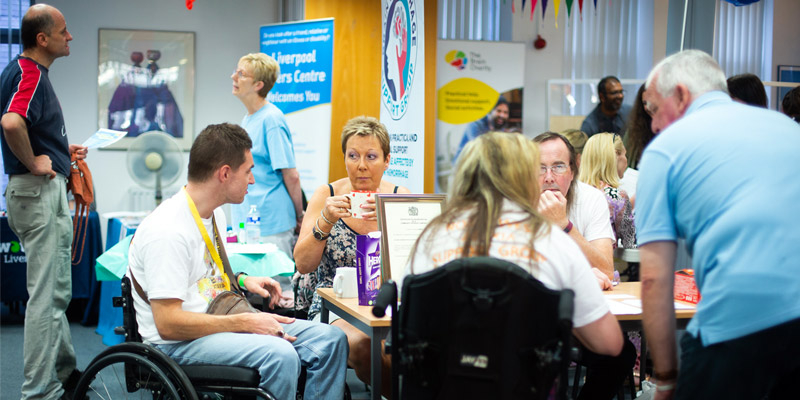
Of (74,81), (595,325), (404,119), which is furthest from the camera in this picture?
(74,81)

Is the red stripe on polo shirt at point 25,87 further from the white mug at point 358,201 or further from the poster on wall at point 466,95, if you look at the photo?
the poster on wall at point 466,95

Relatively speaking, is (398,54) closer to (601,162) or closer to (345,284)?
(601,162)

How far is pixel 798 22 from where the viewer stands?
8430mm

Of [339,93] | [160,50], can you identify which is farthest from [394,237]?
[160,50]

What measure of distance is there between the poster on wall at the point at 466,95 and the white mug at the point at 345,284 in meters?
4.93

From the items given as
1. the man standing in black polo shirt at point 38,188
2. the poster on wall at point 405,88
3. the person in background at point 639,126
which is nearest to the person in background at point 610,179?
the person in background at point 639,126

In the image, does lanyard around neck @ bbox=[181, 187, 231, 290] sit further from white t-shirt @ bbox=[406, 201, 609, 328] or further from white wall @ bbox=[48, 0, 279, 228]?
white wall @ bbox=[48, 0, 279, 228]

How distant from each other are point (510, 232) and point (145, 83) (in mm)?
6573

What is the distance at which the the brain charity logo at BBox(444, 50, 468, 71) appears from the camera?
7.43 meters

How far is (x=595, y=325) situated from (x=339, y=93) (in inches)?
189

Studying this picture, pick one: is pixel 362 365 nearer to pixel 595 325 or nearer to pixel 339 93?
pixel 595 325

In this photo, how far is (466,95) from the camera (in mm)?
7453

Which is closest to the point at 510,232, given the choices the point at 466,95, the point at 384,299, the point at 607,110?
the point at 384,299

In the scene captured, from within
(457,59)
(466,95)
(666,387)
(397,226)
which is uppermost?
(457,59)
